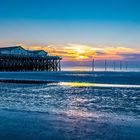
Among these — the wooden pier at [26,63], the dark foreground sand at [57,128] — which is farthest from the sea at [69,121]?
the wooden pier at [26,63]

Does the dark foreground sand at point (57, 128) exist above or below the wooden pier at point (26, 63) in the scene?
below

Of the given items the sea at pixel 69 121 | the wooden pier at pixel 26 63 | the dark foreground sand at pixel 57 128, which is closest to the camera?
the dark foreground sand at pixel 57 128

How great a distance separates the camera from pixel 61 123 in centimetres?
1256

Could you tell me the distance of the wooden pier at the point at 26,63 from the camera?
96.0 metres

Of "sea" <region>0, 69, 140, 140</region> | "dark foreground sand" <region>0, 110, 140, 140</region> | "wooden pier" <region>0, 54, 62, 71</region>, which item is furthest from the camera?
"wooden pier" <region>0, 54, 62, 71</region>

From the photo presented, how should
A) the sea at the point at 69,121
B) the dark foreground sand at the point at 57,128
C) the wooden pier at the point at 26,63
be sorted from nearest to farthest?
the dark foreground sand at the point at 57,128 → the sea at the point at 69,121 → the wooden pier at the point at 26,63

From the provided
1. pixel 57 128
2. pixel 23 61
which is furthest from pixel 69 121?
pixel 23 61

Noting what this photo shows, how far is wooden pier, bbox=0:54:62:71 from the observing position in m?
96.0

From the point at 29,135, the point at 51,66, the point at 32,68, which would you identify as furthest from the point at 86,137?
the point at 51,66

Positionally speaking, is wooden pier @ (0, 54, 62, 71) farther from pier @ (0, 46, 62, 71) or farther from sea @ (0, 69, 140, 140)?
sea @ (0, 69, 140, 140)

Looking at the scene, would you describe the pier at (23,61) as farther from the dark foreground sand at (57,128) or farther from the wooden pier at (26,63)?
the dark foreground sand at (57,128)

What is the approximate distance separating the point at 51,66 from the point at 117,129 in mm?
103632

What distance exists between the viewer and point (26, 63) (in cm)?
10319

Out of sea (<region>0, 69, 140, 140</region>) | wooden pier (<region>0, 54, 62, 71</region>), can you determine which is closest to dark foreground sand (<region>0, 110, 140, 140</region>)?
sea (<region>0, 69, 140, 140</region>)
